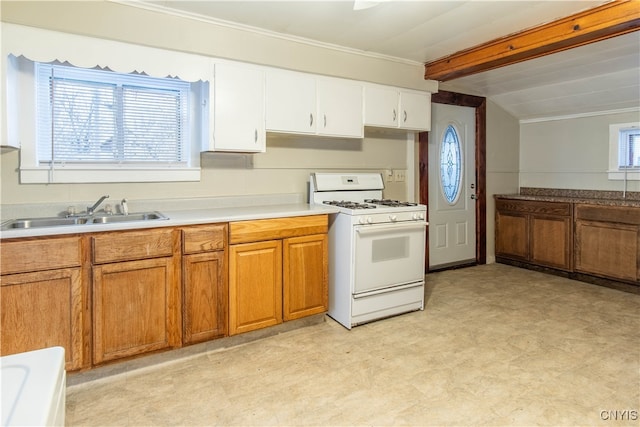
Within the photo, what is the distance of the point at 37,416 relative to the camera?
63 centimetres

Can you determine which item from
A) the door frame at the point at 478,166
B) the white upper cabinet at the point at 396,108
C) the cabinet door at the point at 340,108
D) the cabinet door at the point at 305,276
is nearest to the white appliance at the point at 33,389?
the cabinet door at the point at 305,276

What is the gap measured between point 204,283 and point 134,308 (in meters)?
0.42

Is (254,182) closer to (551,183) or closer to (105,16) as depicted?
(105,16)

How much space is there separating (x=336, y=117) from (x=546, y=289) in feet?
9.09

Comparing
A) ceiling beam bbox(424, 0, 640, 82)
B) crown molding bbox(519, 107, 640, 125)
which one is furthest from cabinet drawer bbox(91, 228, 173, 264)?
crown molding bbox(519, 107, 640, 125)

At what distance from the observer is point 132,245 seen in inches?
88.9

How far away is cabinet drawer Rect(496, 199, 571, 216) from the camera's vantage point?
171 inches

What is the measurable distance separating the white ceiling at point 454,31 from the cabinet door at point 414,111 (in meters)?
0.32

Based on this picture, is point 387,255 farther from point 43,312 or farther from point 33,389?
point 33,389

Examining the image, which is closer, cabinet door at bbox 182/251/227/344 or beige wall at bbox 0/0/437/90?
beige wall at bbox 0/0/437/90

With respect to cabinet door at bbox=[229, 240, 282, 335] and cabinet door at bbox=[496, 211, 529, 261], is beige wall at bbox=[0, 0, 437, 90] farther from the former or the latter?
cabinet door at bbox=[496, 211, 529, 261]

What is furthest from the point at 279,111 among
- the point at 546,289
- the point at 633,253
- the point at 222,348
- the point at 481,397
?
the point at 633,253

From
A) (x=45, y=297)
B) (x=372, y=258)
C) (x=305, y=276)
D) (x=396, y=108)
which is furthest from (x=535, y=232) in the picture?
(x=45, y=297)

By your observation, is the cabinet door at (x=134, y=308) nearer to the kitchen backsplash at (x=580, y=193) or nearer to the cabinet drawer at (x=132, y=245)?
the cabinet drawer at (x=132, y=245)
